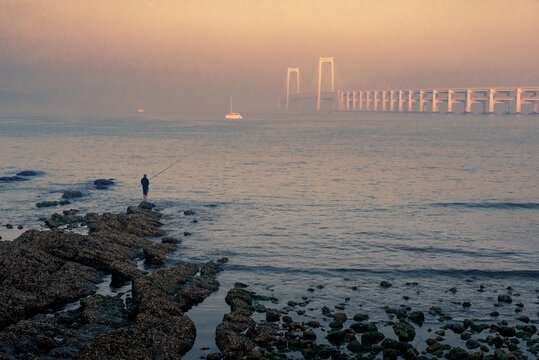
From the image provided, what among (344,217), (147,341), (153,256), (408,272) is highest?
(153,256)

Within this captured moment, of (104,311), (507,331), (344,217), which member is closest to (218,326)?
(104,311)

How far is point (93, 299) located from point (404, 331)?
286 inches

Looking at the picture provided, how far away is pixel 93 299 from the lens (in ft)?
40.5

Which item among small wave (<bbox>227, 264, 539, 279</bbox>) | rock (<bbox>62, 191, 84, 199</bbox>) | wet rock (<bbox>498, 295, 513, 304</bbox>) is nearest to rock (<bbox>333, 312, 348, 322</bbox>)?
small wave (<bbox>227, 264, 539, 279</bbox>)

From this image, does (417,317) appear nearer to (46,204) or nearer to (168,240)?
(168,240)

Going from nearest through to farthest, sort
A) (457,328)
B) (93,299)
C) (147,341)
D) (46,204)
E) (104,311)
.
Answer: (147,341) → (457,328) → (104,311) → (93,299) → (46,204)

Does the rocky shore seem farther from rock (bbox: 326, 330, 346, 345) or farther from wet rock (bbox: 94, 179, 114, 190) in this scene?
wet rock (bbox: 94, 179, 114, 190)

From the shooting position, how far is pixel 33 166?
49.7m

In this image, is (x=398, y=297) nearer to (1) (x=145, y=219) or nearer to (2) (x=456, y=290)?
(2) (x=456, y=290)

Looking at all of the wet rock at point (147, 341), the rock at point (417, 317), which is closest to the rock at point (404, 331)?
the rock at point (417, 317)

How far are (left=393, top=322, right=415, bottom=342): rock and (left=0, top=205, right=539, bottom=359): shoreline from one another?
0.02m

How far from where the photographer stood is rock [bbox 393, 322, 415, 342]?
429 inches

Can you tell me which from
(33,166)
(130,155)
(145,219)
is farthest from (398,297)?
(130,155)

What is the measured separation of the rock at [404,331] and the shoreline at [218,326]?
21 millimetres
